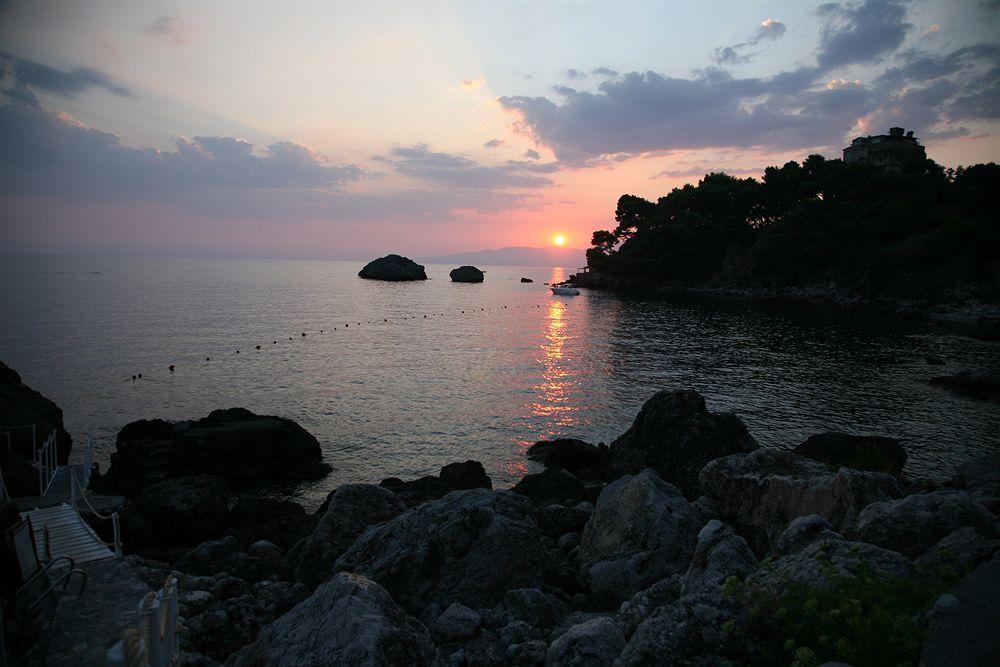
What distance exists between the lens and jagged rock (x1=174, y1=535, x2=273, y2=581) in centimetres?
1334

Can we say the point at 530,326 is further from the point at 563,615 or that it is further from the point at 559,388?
the point at 563,615

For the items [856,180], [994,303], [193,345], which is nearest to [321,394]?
[193,345]

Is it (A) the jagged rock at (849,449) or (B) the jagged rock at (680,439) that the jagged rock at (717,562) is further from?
(A) the jagged rock at (849,449)

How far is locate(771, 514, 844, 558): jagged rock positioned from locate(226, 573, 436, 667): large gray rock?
5.90 metres

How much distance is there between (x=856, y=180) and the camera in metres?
130

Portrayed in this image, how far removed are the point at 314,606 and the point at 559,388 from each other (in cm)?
3577

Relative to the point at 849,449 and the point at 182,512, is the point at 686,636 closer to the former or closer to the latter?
the point at 182,512

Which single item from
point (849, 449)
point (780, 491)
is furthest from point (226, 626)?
point (849, 449)

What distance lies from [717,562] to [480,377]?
38.1 meters

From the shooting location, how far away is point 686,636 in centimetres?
635

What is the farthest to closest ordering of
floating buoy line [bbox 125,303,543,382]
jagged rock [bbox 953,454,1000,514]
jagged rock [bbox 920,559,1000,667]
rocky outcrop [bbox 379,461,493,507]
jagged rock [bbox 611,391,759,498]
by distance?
1. floating buoy line [bbox 125,303,543,382]
2. rocky outcrop [bbox 379,461,493,507]
3. jagged rock [bbox 611,391,759,498]
4. jagged rock [bbox 953,454,1000,514]
5. jagged rock [bbox 920,559,1000,667]

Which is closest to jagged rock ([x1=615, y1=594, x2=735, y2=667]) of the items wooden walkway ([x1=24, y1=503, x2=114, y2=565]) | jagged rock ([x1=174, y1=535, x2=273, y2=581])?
jagged rock ([x1=174, y1=535, x2=273, y2=581])

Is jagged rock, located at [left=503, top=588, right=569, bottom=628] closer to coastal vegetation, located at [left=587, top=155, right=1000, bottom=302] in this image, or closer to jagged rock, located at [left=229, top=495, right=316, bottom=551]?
jagged rock, located at [left=229, top=495, right=316, bottom=551]

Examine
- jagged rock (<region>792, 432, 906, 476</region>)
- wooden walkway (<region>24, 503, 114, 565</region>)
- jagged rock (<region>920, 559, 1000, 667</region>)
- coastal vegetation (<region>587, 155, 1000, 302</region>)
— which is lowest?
jagged rock (<region>792, 432, 906, 476</region>)
